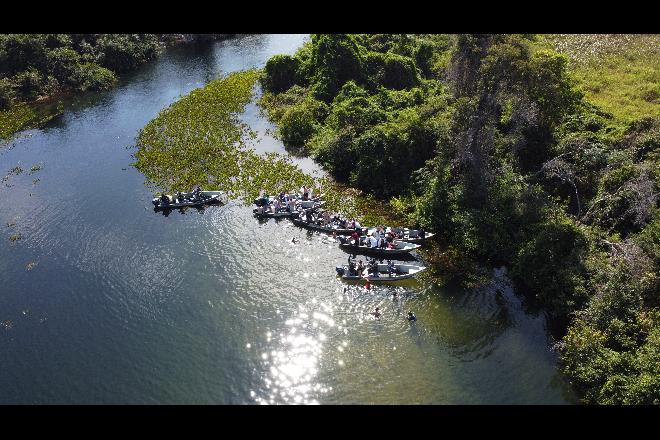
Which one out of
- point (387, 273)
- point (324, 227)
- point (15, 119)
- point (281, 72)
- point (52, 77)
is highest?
point (281, 72)

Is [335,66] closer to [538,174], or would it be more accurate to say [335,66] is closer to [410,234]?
[410,234]

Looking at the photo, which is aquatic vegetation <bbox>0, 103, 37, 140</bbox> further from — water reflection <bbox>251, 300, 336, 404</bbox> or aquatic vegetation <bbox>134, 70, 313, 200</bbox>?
water reflection <bbox>251, 300, 336, 404</bbox>

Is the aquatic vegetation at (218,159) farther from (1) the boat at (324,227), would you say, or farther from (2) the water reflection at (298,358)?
(2) the water reflection at (298,358)

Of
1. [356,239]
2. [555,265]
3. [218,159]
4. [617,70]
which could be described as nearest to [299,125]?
[218,159]

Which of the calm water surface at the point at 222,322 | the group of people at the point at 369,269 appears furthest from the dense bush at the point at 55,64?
the group of people at the point at 369,269

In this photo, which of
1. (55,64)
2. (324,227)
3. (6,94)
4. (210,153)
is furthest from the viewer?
(55,64)
